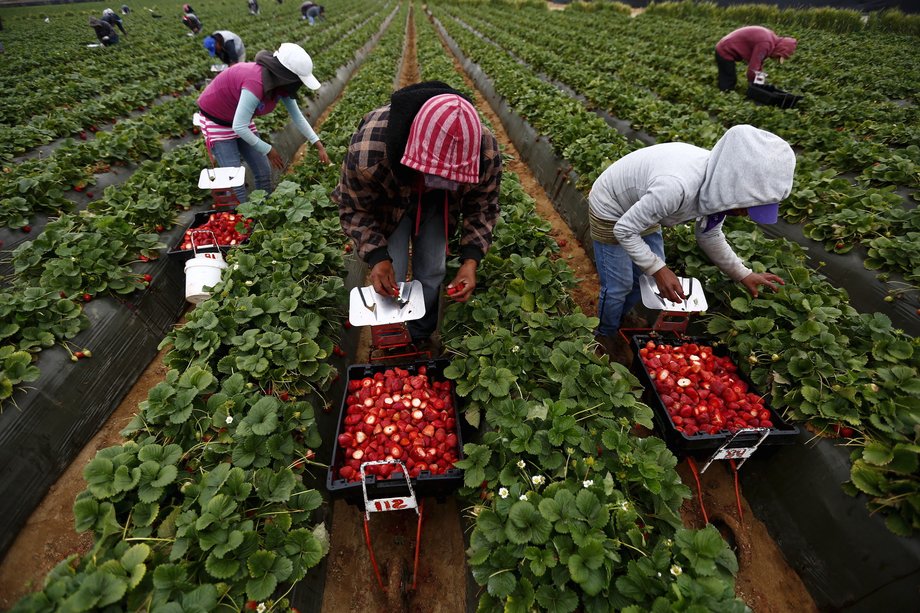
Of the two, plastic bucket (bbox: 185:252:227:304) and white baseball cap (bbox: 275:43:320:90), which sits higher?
white baseball cap (bbox: 275:43:320:90)

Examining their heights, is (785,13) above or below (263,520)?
above

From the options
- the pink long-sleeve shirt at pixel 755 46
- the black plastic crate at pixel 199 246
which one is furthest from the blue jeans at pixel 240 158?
the pink long-sleeve shirt at pixel 755 46

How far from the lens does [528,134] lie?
7.96m

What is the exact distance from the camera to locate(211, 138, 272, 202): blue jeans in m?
4.85

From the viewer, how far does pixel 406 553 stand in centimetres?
273

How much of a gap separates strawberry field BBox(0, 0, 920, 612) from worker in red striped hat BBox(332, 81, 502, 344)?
0.58 m

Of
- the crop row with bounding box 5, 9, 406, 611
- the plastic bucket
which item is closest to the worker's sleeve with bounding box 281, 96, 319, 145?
the plastic bucket

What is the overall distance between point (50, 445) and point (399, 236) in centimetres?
319

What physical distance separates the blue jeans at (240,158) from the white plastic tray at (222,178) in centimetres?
21

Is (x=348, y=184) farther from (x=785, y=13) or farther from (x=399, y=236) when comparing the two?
(x=785, y=13)

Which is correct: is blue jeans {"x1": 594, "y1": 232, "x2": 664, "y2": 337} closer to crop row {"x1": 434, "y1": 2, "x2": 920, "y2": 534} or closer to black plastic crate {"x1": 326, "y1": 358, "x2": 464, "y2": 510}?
crop row {"x1": 434, "y1": 2, "x2": 920, "y2": 534}

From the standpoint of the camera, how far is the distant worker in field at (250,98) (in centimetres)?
406

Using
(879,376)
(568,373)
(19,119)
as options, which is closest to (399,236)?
(568,373)

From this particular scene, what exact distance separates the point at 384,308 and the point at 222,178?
330 cm
